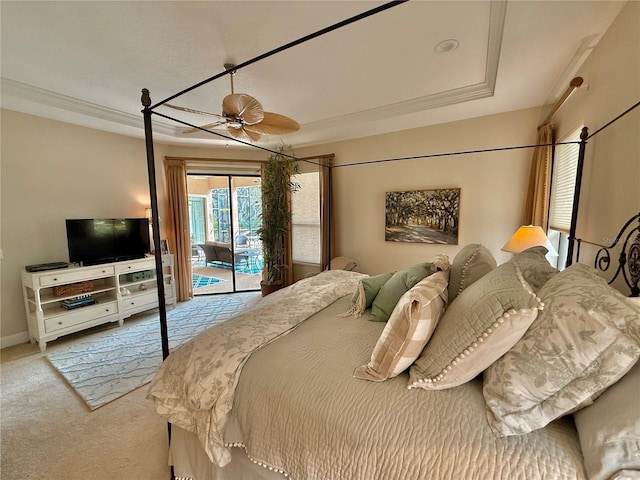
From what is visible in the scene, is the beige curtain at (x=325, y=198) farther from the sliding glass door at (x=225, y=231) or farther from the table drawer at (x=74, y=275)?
the table drawer at (x=74, y=275)

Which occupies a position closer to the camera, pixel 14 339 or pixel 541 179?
pixel 541 179

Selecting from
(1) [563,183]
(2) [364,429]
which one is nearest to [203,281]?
(2) [364,429]

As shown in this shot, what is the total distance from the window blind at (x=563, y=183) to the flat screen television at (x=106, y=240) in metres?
4.98

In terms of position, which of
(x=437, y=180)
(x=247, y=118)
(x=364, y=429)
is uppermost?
(x=247, y=118)

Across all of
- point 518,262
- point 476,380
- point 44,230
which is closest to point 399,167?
point 518,262

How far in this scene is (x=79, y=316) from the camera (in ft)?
10.3

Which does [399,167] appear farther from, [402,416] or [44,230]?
[44,230]

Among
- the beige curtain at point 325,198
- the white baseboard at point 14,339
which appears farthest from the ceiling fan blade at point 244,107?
the white baseboard at point 14,339

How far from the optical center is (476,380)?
1076mm

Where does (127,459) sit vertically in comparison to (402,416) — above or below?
below

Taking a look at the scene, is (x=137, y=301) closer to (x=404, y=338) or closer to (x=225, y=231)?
(x=225, y=231)

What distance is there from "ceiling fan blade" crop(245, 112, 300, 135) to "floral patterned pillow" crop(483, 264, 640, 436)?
2246 millimetres

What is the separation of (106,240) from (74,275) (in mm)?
586

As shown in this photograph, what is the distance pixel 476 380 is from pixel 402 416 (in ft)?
1.24
